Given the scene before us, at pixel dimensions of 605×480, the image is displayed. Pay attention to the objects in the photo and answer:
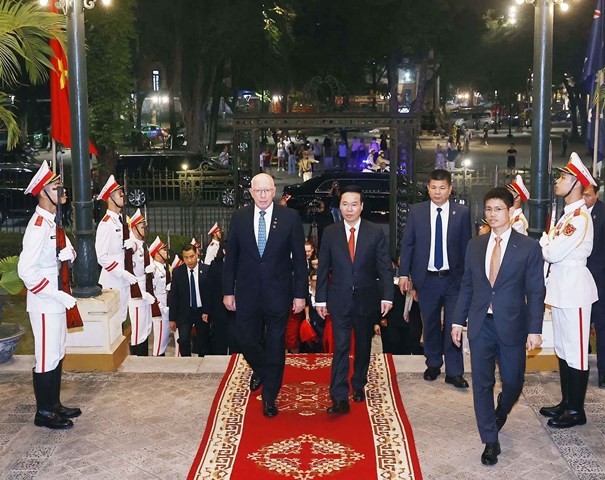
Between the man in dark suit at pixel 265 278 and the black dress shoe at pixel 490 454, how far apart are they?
5.94 feet

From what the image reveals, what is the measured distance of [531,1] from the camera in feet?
30.4

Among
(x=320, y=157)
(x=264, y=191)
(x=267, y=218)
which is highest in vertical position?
(x=320, y=157)

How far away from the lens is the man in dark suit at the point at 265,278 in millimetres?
7352

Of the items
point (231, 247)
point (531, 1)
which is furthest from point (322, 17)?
point (231, 247)

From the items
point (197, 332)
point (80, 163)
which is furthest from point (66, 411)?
point (197, 332)

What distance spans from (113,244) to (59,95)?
187cm

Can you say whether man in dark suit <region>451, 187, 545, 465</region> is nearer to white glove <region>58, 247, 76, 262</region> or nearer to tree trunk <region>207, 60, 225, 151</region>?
white glove <region>58, 247, 76, 262</region>

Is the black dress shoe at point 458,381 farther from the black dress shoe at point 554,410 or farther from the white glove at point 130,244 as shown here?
the white glove at point 130,244

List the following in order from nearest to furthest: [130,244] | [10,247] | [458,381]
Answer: [458,381] < [130,244] < [10,247]

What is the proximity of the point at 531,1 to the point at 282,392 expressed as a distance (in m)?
4.74

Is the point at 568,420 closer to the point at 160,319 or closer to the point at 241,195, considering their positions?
the point at 160,319

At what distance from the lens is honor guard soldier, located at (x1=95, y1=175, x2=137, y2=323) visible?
988 centimetres

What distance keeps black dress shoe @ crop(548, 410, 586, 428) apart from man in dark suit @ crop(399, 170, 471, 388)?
1122 mm

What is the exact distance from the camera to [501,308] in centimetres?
641
